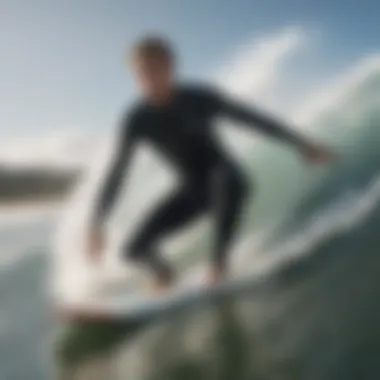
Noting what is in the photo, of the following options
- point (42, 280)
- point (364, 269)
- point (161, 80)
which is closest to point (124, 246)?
point (42, 280)

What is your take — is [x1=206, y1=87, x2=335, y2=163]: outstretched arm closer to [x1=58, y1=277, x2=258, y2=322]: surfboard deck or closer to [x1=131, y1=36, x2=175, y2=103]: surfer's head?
[x1=131, y1=36, x2=175, y2=103]: surfer's head

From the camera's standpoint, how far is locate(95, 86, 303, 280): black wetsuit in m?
1.40

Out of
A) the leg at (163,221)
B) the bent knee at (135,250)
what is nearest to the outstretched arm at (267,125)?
the leg at (163,221)

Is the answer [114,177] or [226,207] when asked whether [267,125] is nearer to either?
[226,207]

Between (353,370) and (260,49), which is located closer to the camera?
(353,370)

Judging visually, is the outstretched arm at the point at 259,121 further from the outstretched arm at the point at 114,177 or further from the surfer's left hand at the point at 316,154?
the outstretched arm at the point at 114,177

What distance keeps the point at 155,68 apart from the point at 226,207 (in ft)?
0.84

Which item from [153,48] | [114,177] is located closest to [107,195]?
[114,177]

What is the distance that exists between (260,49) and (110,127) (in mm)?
293

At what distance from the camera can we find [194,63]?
143 cm

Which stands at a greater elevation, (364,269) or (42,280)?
(42,280)

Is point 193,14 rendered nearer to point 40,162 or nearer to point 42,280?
point 40,162

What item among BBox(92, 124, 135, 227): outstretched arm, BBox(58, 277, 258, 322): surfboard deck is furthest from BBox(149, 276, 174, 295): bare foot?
BBox(92, 124, 135, 227): outstretched arm

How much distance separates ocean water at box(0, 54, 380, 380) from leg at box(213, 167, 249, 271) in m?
0.02
